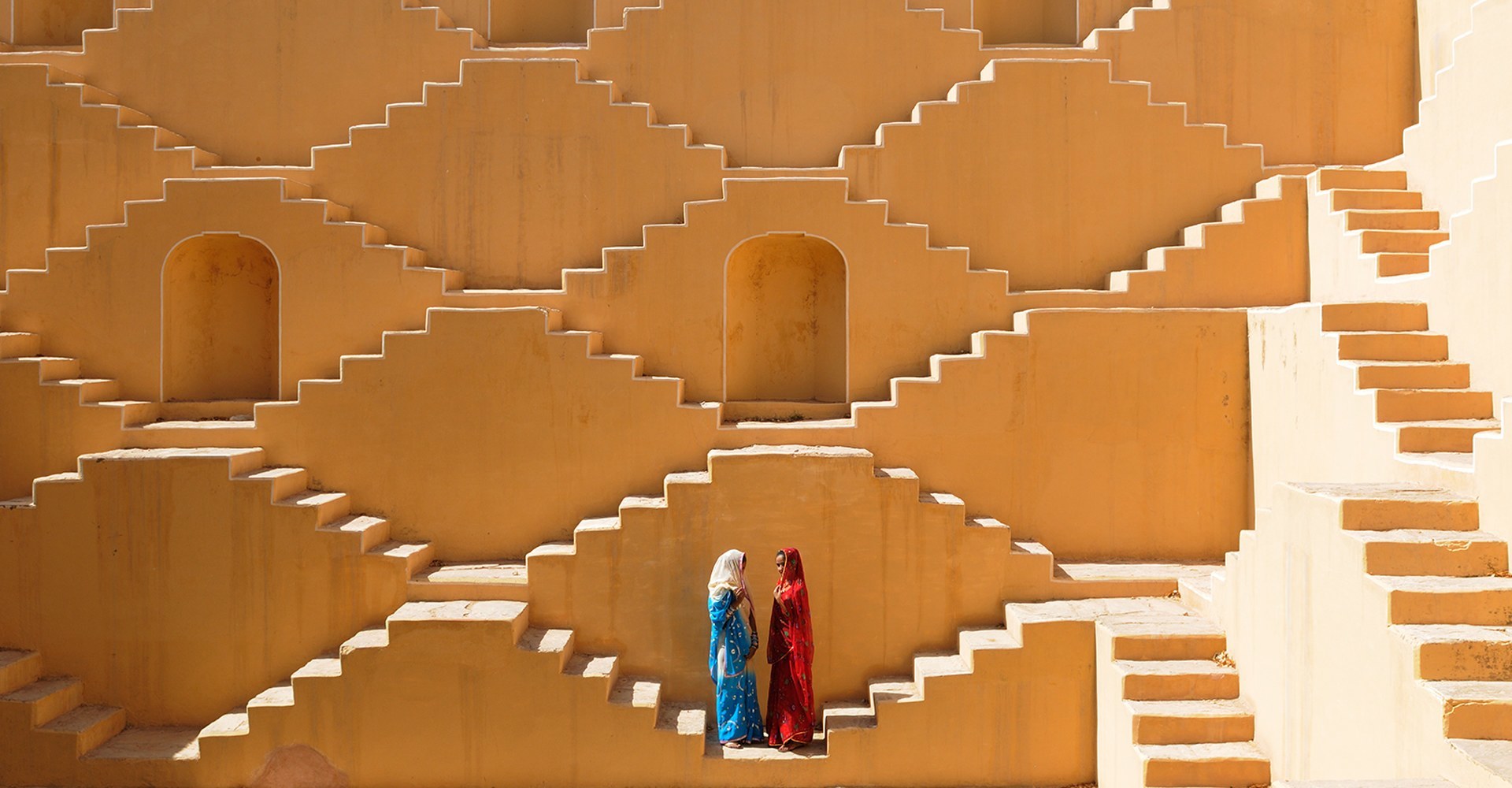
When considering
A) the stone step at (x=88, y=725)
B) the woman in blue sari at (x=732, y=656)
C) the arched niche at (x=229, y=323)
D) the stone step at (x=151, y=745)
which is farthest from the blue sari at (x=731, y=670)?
the arched niche at (x=229, y=323)

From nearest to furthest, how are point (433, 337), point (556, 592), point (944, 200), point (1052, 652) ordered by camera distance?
point (1052, 652) < point (556, 592) < point (433, 337) < point (944, 200)

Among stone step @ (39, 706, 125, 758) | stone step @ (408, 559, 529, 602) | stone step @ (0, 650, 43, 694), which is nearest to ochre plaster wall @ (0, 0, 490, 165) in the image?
stone step @ (408, 559, 529, 602)

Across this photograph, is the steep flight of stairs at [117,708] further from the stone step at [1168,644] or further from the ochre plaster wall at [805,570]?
the stone step at [1168,644]

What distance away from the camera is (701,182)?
9773 millimetres

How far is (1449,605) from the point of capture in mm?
4828

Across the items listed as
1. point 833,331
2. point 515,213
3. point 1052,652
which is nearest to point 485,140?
point 515,213

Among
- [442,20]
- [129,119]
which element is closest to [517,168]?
[442,20]

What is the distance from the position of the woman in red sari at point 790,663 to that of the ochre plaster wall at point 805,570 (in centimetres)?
40

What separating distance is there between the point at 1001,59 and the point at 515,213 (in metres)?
4.74

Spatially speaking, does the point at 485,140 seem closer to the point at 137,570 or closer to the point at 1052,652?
the point at 137,570

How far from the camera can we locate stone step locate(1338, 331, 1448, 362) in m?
6.96

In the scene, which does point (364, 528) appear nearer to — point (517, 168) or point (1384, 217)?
point (517, 168)

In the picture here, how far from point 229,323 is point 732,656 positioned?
6.06 meters

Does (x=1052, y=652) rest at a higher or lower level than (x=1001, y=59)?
lower
